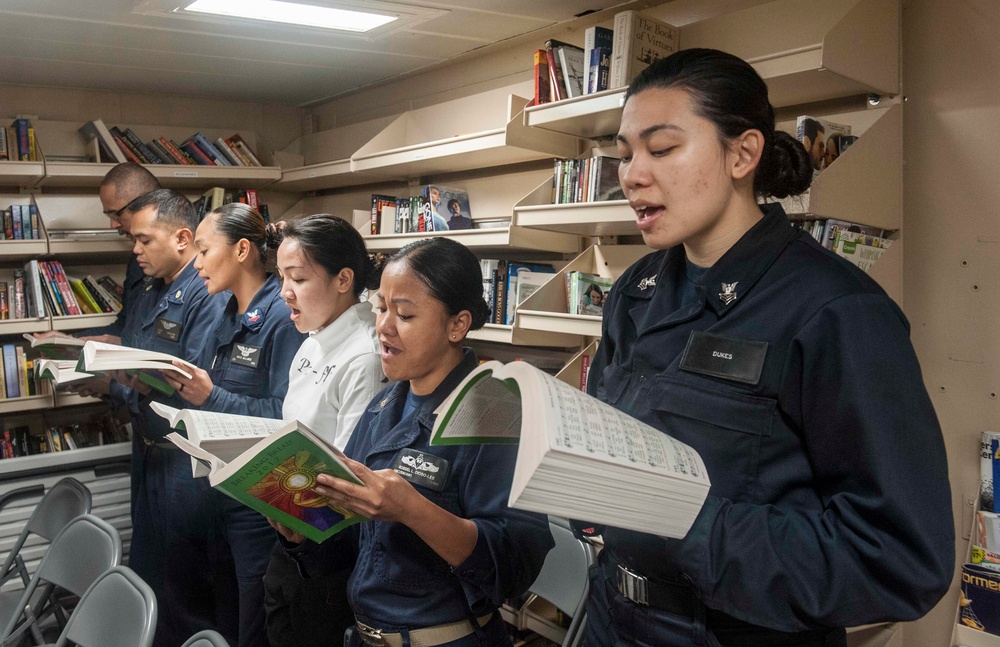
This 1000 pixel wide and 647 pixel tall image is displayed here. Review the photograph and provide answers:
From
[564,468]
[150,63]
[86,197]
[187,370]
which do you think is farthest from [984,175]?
[86,197]

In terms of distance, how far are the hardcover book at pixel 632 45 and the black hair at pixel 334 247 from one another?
96cm

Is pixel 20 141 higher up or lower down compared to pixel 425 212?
higher up

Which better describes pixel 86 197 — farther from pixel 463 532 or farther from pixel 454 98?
pixel 463 532

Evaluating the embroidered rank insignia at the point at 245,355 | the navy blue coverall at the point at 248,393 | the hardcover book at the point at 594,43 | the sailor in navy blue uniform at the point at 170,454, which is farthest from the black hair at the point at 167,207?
the hardcover book at the point at 594,43

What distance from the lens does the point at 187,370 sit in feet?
7.93

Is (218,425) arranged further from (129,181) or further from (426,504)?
(129,181)

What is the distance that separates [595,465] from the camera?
834 millimetres

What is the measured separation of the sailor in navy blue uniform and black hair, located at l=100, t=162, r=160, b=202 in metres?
0.35

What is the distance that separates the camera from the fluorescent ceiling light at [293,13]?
2.83m

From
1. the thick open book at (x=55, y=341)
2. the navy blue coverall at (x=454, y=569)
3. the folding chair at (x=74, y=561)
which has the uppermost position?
the thick open book at (x=55, y=341)

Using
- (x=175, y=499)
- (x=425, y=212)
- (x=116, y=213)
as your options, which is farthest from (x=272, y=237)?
(x=116, y=213)

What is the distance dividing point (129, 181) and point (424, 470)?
292cm

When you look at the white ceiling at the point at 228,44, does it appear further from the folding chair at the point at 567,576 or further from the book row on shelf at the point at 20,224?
the folding chair at the point at 567,576

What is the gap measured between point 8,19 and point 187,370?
1.63 meters
